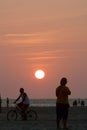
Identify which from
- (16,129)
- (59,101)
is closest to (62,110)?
(59,101)

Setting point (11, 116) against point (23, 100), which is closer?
point (23, 100)

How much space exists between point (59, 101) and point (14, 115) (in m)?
9.35

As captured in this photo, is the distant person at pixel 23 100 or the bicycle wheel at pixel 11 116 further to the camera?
the bicycle wheel at pixel 11 116

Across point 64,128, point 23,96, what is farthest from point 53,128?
point 23,96

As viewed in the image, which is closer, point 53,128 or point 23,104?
point 53,128

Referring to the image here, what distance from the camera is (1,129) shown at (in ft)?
81.9

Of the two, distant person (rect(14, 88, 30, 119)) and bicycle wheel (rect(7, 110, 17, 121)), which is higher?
distant person (rect(14, 88, 30, 119))

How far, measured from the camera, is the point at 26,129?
24.8 meters

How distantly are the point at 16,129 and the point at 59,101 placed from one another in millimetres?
1989

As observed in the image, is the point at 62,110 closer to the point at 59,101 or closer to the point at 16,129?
the point at 59,101

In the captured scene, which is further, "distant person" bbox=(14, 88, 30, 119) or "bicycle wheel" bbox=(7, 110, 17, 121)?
"bicycle wheel" bbox=(7, 110, 17, 121)

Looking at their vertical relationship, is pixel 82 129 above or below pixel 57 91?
below

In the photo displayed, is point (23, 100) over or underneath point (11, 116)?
over

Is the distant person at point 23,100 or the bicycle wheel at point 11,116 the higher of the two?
the distant person at point 23,100
